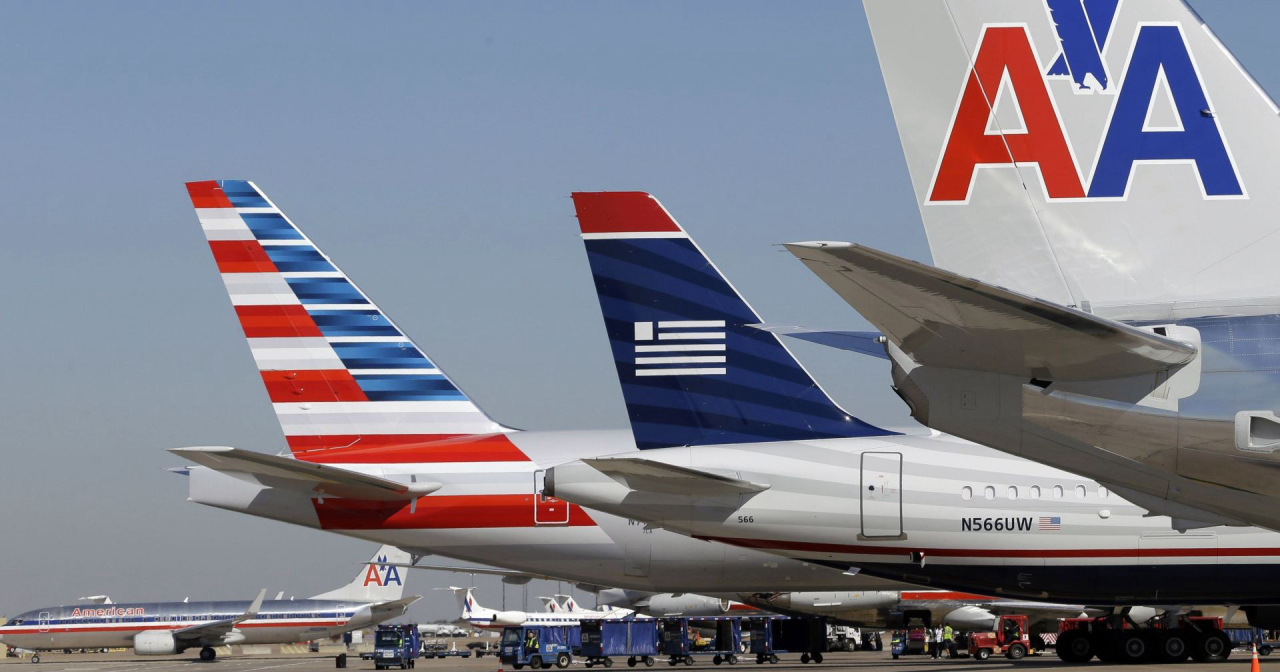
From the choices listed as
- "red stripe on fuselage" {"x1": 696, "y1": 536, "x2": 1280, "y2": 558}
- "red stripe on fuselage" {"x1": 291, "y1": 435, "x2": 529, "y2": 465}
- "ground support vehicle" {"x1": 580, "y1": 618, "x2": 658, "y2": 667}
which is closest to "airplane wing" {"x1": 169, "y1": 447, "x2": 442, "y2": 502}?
"red stripe on fuselage" {"x1": 291, "y1": 435, "x2": 529, "y2": 465}

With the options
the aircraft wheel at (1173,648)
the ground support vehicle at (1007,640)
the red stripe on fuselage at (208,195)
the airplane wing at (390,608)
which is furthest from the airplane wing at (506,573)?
the airplane wing at (390,608)

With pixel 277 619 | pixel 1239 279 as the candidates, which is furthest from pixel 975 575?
pixel 277 619

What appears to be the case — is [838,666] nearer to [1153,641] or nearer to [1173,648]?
[1153,641]

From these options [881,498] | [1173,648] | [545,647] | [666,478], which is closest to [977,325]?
[666,478]

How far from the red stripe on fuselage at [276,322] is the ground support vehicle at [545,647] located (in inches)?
748

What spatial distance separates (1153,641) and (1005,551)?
10.4 meters

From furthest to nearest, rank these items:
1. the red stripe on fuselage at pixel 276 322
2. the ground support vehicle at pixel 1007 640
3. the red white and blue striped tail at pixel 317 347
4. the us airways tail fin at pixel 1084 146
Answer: the ground support vehicle at pixel 1007 640 → the red stripe on fuselage at pixel 276 322 → the red white and blue striped tail at pixel 317 347 → the us airways tail fin at pixel 1084 146

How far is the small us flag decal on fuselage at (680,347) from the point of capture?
757 inches

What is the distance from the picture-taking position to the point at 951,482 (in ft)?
59.3

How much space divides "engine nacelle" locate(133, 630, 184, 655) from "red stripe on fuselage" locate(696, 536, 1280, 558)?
165 feet

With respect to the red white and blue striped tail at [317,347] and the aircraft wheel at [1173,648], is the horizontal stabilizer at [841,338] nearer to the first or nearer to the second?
the red white and blue striped tail at [317,347]

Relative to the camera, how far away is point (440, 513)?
64.5 ft

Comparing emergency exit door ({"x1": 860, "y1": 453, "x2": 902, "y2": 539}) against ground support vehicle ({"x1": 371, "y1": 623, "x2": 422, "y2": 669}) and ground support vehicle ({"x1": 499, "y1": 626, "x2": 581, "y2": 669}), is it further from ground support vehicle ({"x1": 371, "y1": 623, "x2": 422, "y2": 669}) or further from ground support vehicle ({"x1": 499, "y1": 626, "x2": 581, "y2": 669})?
ground support vehicle ({"x1": 371, "y1": 623, "x2": 422, "y2": 669})

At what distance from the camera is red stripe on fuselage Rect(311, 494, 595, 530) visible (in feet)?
64.2
